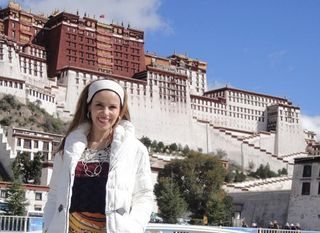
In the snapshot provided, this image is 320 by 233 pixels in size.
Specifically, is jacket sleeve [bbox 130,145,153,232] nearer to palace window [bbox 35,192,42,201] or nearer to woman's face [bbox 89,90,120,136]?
woman's face [bbox 89,90,120,136]

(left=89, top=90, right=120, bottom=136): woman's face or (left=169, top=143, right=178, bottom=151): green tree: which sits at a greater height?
(left=169, top=143, right=178, bottom=151): green tree

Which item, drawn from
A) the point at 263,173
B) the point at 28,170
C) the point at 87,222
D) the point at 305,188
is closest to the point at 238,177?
the point at 263,173

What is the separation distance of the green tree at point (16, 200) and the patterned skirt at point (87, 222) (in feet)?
92.0

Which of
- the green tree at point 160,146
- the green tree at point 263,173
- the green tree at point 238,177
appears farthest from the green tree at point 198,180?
the green tree at point 263,173

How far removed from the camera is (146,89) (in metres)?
74.2

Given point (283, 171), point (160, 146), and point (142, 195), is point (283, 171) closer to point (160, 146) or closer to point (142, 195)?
point (160, 146)

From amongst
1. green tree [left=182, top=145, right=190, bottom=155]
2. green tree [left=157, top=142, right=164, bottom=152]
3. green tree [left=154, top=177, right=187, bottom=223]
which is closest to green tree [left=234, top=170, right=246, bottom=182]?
green tree [left=182, top=145, right=190, bottom=155]

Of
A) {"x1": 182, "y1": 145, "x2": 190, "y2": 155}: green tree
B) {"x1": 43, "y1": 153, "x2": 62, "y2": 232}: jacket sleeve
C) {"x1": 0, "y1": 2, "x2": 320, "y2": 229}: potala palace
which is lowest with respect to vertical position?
{"x1": 43, "y1": 153, "x2": 62, "y2": 232}: jacket sleeve

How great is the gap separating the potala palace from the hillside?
3.87 ft

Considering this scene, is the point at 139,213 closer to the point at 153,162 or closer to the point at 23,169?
the point at 23,169

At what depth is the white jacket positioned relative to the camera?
2764 millimetres

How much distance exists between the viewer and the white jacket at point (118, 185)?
2764 mm

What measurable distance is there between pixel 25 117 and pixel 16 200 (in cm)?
3049

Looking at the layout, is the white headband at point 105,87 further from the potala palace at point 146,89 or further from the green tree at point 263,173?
the green tree at point 263,173
